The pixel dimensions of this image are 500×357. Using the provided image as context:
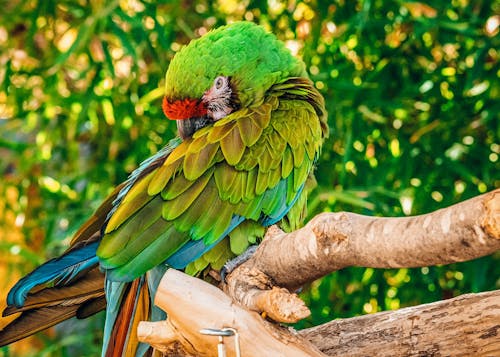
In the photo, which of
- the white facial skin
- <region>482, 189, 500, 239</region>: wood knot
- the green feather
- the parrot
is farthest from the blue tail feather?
<region>482, 189, 500, 239</region>: wood knot

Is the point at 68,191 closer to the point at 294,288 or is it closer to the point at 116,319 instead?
the point at 116,319

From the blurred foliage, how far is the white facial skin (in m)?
0.54

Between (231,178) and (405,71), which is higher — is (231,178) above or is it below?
above

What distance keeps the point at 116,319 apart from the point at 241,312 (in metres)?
0.24

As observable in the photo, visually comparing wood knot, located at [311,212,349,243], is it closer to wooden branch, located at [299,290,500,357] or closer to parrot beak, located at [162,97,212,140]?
wooden branch, located at [299,290,500,357]

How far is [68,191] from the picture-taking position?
5.62ft

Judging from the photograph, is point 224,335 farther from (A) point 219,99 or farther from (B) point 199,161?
(A) point 219,99

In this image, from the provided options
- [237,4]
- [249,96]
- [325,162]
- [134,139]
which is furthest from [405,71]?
[249,96]

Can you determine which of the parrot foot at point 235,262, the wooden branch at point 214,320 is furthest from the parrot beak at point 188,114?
the wooden branch at point 214,320

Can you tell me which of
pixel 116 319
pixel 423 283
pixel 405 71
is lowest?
pixel 423 283

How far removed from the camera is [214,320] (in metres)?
0.73

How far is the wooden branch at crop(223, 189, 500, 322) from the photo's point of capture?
0.59m

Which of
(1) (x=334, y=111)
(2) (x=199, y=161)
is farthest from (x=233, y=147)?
(1) (x=334, y=111)

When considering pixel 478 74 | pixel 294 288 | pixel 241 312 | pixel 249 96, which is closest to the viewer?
pixel 241 312
